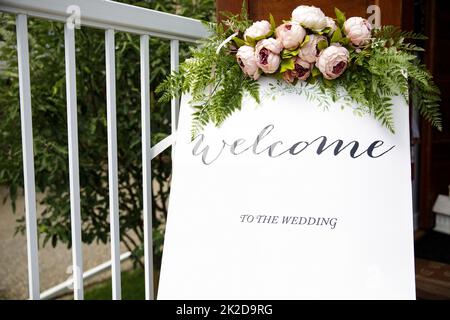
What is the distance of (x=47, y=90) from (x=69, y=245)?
83 cm

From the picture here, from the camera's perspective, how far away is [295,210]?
112 cm

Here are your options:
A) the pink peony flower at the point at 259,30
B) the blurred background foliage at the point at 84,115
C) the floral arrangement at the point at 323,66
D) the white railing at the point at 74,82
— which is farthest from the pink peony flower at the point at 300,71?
the blurred background foliage at the point at 84,115

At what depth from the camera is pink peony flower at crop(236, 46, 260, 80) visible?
3.78ft

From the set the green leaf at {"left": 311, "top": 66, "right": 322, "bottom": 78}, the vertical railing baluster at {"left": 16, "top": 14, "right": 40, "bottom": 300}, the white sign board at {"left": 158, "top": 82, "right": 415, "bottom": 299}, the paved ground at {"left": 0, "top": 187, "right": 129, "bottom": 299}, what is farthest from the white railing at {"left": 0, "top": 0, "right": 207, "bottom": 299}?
the paved ground at {"left": 0, "top": 187, "right": 129, "bottom": 299}

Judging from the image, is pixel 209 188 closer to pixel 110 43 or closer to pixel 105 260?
pixel 110 43

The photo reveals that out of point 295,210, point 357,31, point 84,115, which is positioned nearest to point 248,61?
point 357,31

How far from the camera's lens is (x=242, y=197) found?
1.15 m

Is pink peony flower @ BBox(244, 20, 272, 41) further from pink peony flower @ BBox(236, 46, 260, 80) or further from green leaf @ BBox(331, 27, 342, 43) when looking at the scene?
green leaf @ BBox(331, 27, 342, 43)

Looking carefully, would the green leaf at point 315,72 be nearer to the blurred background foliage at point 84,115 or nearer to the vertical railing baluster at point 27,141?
the vertical railing baluster at point 27,141

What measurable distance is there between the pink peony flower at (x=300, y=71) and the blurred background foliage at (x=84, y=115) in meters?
1.12
